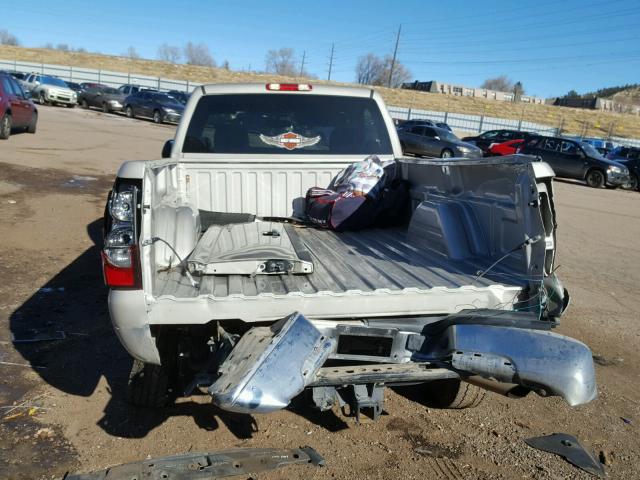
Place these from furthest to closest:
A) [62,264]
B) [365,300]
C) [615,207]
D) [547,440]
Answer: [615,207] → [62,264] → [547,440] → [365,300]

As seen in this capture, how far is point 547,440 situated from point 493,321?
1.17 meters

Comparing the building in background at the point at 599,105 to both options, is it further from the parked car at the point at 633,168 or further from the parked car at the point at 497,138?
the parked car at the point at 633,168

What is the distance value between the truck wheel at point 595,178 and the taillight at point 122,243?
19778mm

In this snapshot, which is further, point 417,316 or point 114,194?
point 417,316

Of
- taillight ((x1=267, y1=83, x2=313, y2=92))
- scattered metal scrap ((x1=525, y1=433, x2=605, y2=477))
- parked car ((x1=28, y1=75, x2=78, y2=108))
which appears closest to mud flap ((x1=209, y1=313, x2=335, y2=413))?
scattered metal scrap ((x1=525, y1=433, x2=605, y2=477))

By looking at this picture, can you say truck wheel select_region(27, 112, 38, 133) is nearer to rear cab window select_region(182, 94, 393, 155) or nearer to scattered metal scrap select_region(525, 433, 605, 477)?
rear cab window select_region(182, 94, 393, 155)

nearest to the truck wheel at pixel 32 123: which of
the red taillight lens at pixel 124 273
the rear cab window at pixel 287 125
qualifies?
the rear cab window at pixel 287 125

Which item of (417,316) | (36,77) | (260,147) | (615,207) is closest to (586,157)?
(615,207)

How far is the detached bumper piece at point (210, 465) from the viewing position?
9.15 feet

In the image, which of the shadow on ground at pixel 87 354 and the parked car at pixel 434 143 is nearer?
the shadow on ground at pixel 87 354

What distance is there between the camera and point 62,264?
6.12 meters

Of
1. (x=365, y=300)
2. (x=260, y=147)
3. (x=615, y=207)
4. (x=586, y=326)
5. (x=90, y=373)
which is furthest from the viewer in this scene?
(x=615, y=207)

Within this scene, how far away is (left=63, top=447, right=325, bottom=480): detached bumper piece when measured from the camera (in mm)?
2789

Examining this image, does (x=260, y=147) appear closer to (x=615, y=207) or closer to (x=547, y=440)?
(x=547, y=440)
